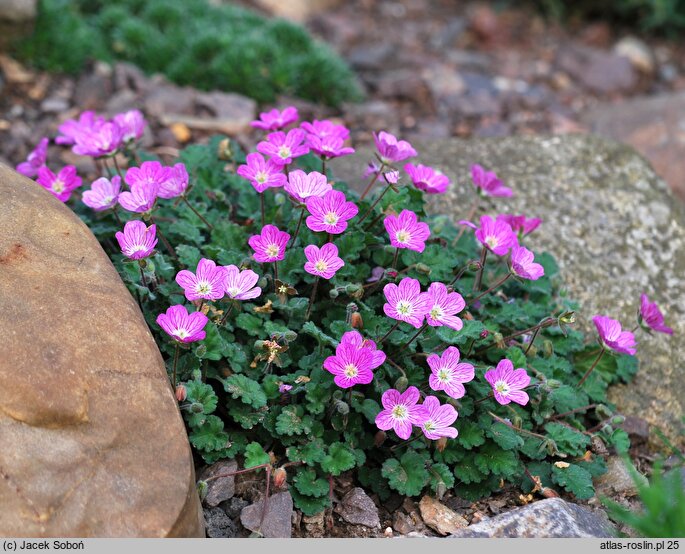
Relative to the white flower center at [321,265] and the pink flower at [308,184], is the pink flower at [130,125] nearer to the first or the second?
the pink flower at [308,184]

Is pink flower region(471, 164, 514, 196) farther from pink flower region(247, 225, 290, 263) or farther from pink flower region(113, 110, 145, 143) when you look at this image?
pink flower region(113, 110, 145, 143)

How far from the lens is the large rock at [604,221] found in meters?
3.22

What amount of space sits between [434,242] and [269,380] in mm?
860

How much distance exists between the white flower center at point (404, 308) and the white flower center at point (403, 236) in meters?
0.23

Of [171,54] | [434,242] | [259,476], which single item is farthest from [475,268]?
[171,54]

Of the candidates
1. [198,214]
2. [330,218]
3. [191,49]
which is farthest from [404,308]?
[191,49]

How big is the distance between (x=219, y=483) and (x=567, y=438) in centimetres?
110

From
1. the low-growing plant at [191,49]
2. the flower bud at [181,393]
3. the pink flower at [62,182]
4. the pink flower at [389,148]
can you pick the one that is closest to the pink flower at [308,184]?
the pink flower at [389,148]

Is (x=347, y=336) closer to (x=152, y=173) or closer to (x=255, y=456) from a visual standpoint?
(x=255, y=456)

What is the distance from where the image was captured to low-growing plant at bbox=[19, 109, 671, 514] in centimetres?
249

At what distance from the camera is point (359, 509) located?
2529mm

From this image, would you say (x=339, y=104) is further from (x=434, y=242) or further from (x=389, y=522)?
(x=389, y=522)

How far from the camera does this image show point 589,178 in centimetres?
383
